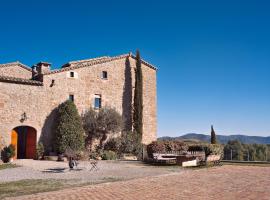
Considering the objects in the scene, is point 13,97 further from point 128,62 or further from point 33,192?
point 33,192

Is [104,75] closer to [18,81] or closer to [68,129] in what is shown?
[68,129]

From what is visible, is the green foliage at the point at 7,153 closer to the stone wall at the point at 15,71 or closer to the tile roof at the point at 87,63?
the tile roof at the point at 87,63

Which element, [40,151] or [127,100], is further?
[127,100]

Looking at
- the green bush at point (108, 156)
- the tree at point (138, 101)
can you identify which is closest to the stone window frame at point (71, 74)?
the tree at point (138, 101)

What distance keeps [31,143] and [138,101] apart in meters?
10.3

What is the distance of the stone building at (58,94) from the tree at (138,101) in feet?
2.09

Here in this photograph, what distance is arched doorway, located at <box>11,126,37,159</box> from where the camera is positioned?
2424 cm

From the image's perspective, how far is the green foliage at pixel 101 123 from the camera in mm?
26859

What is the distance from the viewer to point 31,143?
80.2ft

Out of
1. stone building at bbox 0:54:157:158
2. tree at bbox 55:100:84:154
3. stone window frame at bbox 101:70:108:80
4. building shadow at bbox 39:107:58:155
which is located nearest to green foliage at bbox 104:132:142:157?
stone building at bbox 0:54:157:158

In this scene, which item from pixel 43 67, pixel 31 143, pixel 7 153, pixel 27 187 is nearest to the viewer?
pixel 27 187

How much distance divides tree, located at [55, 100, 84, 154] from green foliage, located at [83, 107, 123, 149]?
1318 mm

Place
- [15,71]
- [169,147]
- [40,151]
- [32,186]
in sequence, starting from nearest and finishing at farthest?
[32,186], [40,151], [169,147], [15,71]

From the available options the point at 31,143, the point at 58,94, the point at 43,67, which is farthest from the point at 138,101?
the point at 31,143
